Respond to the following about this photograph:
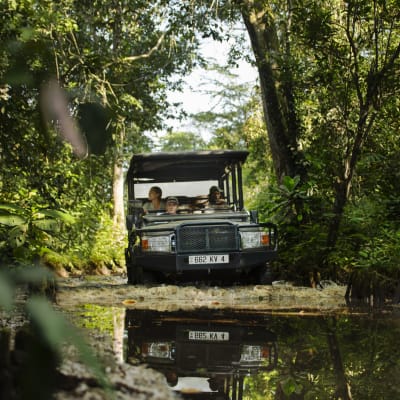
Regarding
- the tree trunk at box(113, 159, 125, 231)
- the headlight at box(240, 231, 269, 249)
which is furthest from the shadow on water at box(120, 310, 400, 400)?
the tree trunk at box(113, 159, 125, 231)

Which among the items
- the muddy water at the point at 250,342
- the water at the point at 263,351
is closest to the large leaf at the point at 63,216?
the muddy water at the point at 250,342

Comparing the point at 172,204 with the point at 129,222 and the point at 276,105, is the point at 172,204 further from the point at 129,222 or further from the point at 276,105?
the point at 276,105

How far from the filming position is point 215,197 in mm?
11703

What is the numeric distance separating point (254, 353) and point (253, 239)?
5789 millimetres

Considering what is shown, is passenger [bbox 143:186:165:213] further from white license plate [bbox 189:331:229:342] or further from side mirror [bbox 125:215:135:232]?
white license plate [bbox 189:331:229:342]

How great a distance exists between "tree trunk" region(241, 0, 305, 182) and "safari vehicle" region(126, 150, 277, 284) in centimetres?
119

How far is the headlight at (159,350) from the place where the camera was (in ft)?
14.4

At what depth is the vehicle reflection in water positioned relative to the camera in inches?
138

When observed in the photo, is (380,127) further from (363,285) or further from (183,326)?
(183,326)

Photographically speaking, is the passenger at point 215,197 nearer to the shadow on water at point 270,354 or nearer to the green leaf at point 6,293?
the shadow on water at point 270,354

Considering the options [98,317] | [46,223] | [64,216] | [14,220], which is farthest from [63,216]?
[46,223]

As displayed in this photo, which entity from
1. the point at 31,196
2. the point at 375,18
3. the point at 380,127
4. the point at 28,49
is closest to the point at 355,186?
the point at 380,127

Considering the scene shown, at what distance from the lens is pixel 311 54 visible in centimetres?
1162

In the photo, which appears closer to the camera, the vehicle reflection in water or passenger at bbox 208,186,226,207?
the vehicle reflection in water
